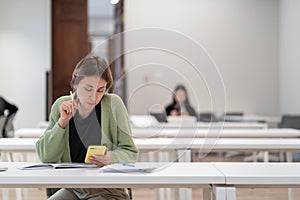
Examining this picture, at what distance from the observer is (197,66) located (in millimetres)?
1871

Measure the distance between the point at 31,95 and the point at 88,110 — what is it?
6.81m

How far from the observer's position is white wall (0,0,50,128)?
8133 millimetres

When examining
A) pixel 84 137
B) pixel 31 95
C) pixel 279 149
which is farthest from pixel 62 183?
pixel 31 95

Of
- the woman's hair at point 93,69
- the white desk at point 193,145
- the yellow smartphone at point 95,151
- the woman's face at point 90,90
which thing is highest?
the woman's hair at point 93,69

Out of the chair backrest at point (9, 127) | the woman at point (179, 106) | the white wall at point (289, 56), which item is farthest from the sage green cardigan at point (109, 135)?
the white wall at point (289, 56)

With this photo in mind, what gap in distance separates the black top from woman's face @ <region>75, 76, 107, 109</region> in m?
0.05

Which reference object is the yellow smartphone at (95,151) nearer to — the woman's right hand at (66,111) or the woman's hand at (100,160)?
the woman's hand at (100,160)

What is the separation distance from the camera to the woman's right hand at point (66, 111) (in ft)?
5.28

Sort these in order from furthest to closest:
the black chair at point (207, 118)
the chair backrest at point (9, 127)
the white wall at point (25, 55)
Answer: the white wall at point (25, 55) → the chair backrest at point (9, 127) → the black chair at point (207, 118)

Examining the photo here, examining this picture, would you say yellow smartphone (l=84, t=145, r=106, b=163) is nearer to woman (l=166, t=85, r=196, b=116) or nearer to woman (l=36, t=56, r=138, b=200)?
woman (l=36, t=56, r=138, b=200)

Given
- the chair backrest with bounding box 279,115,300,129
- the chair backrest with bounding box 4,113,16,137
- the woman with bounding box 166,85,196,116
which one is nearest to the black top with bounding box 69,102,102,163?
the chair backrest with bounding box 4,113,16,137

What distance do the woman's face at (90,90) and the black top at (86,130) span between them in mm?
46

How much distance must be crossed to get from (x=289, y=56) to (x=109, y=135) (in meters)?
6.47

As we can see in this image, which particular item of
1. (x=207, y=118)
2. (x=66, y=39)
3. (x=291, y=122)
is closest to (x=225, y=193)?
(x=207, y=118)
